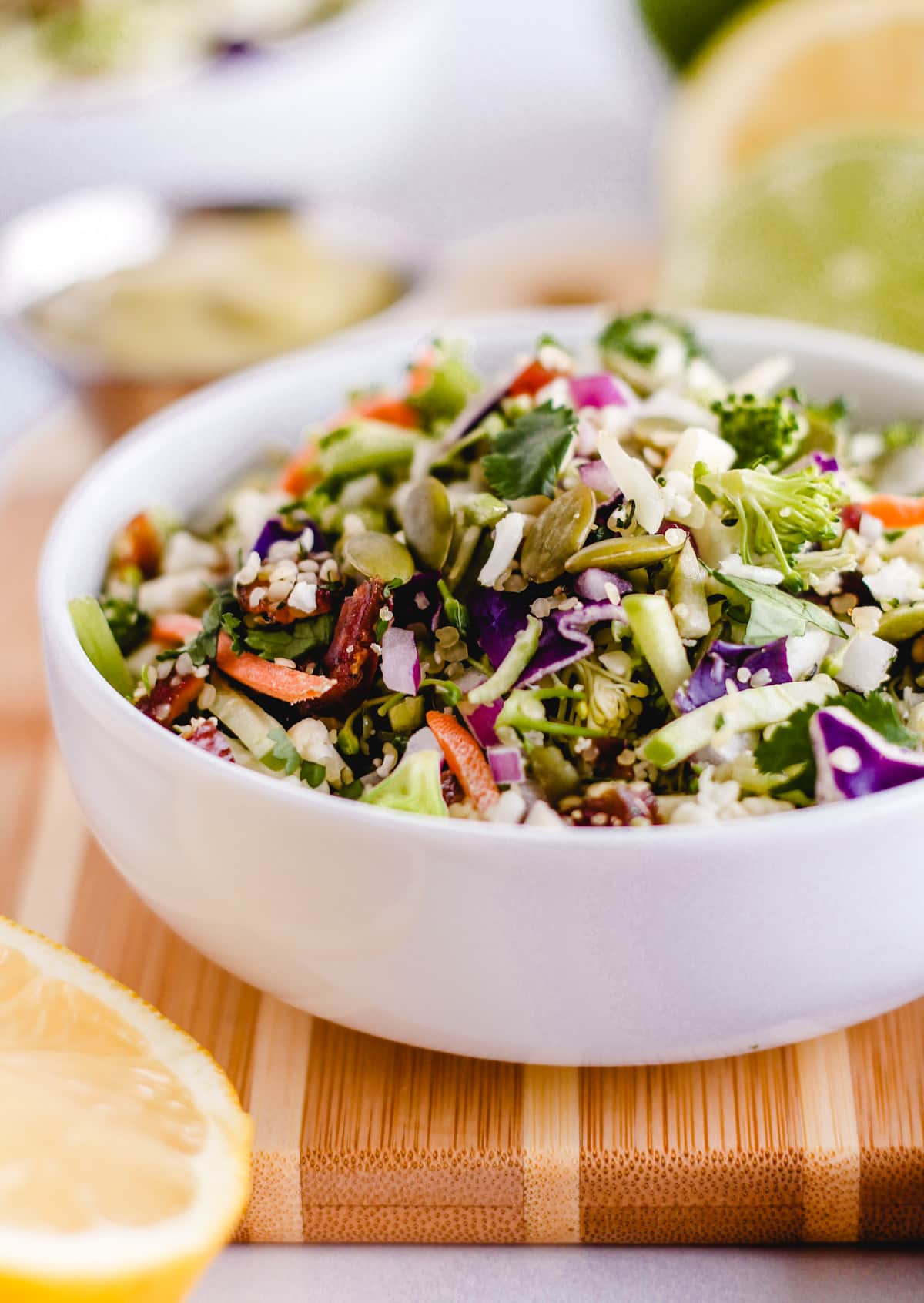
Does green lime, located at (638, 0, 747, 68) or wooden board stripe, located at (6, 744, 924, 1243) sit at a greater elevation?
green lime, located at (638, 0, 747, 68)

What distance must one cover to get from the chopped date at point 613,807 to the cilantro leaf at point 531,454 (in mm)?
537

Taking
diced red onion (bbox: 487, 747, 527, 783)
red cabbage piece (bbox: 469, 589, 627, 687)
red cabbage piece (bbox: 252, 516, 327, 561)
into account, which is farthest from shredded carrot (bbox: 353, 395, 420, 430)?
diced red onion (bbox: 487, 747, 527, 783)

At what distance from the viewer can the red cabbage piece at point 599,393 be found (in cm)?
243

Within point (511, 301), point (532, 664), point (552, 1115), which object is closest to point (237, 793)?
point (532, 664)

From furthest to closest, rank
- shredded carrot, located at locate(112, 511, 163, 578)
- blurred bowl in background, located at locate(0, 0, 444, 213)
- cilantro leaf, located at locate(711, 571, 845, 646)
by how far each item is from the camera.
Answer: blurred bowl in background, located at locate(0, 0, 444, 213)
shredded carrot, located at locate(112, 511, 163, 578)
cilantro leaf, located at locate(711, 571, 845, 646)

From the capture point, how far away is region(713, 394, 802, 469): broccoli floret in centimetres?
230

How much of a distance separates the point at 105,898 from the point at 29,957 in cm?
46

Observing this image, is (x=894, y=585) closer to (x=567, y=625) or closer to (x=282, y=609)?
→ (x=567, y=625)

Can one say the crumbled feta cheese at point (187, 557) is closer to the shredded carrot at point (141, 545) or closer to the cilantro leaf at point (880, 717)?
the shredded carrot at point (141, 545)

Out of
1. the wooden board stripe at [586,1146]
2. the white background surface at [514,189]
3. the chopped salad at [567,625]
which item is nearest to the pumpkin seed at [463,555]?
the chopped salad at [567,625]

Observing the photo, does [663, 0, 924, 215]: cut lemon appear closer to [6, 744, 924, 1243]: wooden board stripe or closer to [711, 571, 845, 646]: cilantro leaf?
[711, 571, 845, 646]: cilantro leaf

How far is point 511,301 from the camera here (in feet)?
14.6

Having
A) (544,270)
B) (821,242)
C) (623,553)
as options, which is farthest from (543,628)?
(544,270)

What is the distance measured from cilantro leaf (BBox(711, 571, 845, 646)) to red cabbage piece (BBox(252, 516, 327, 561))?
0.65 m
